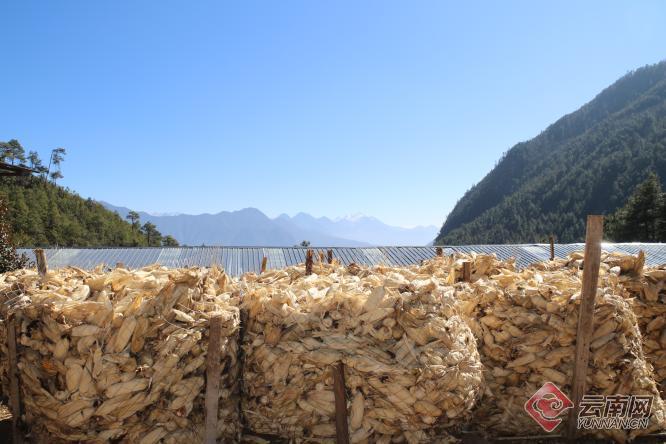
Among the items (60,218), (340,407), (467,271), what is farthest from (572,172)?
(340,407)

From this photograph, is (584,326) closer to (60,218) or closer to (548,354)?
(548,354)

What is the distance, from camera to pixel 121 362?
4.07 metres

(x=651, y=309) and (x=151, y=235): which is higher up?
(x=151, y=235)

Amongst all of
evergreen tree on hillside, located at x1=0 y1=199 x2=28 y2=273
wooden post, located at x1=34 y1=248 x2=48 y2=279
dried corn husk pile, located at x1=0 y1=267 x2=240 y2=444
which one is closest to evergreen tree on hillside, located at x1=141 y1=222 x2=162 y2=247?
evergreen tree on hillside, located at x1=0 y1=199 x2=28 y2=273

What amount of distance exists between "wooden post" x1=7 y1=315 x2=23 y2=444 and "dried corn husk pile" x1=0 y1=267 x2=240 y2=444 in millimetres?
111

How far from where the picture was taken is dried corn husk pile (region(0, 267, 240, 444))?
404 centimetres

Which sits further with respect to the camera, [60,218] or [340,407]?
[60,218]

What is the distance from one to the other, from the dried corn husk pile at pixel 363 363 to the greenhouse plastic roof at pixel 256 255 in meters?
16.3

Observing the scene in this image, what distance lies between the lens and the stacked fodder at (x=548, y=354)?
5.41m

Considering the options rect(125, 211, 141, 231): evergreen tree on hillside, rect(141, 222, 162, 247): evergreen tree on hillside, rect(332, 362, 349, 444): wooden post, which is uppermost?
rect(125, 211, 141, 231): evergreen tree on hillside

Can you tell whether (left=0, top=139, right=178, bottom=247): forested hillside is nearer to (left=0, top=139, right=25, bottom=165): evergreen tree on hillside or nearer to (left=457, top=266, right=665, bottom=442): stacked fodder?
(left=0, top=139, right=25, bottom=165): evergreen tree on hillside

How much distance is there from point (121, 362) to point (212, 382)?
2.89 ft

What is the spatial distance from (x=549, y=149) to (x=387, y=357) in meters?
207

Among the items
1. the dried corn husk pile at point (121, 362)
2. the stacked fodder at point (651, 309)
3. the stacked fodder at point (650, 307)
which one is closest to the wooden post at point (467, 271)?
the stacked fodder at point (650, 307)
